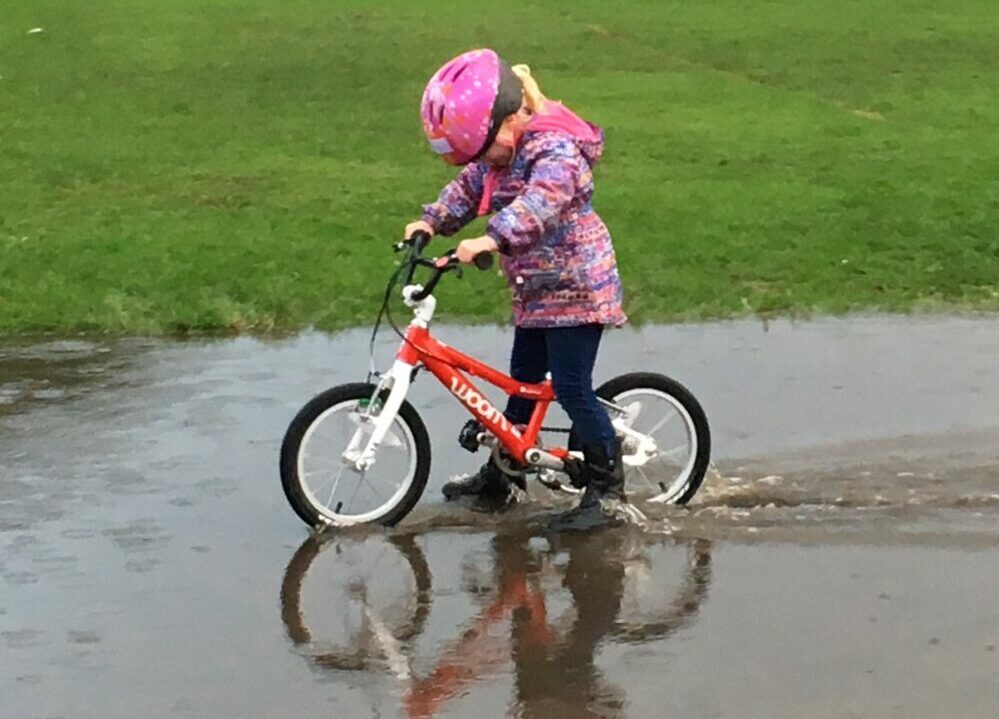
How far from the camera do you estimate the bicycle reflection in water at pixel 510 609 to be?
4.55 m

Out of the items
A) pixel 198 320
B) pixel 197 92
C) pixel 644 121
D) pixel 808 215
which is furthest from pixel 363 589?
pixel 197 92

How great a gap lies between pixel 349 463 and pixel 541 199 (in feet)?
3.92

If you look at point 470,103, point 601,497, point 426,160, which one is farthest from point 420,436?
point 426,160

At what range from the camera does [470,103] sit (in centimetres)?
533

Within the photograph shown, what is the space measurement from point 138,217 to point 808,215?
15.7 feet

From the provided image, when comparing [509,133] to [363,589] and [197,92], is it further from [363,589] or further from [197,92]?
[197,92]

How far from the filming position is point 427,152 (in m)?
15.5

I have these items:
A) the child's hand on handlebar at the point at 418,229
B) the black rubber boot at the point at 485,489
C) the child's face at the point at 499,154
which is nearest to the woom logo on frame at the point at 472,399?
the black rubber boot at the point at 485,489

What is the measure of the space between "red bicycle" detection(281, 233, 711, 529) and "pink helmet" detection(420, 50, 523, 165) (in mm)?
404

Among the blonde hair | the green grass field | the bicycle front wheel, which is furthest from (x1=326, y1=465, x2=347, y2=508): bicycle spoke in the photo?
the green grass field

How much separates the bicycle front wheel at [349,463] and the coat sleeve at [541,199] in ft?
2.71

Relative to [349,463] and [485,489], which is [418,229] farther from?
[485,489]

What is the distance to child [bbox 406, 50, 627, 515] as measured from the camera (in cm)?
534

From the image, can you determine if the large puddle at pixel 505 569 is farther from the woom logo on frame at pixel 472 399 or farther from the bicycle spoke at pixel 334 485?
the woom logo on frame at pixel 472 399
